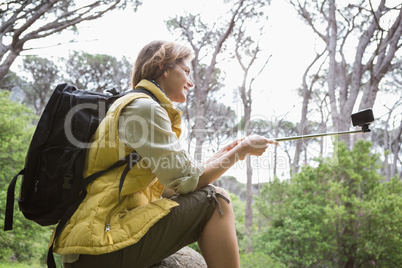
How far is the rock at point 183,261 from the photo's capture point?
6.83 feet

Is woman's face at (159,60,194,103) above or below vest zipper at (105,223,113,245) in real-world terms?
above

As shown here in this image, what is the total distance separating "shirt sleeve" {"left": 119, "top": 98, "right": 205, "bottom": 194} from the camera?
141 cm

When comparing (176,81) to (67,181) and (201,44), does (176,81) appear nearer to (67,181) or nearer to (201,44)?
(67,181)

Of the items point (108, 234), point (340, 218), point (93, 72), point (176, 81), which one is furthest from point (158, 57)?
point (93, 72)

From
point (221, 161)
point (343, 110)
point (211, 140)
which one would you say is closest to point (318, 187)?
point (343, 110)

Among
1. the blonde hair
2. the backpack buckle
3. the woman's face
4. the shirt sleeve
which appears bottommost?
the backpack buckle

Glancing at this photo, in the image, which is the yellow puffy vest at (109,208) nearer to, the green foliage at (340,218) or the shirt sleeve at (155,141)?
the shirt sleeve at (155,141)

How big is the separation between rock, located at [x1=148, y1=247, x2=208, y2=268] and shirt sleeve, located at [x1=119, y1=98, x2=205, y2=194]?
80 cm

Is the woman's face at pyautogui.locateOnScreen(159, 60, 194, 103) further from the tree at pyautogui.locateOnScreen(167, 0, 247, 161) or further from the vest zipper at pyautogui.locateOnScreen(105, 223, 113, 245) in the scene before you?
the tree at pyautogui.locateOnScreen(167, 0, 247, 161)

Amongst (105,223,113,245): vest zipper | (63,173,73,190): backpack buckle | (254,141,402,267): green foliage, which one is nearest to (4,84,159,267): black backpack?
(63,173,73,190): backpack buckle

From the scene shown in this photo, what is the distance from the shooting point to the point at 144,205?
1.48m

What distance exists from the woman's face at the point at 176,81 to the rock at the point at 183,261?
946mm

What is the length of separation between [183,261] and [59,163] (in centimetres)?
116

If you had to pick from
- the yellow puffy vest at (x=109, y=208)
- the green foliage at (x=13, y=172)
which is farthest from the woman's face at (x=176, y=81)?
the green foliage at (x=13, y=172)
